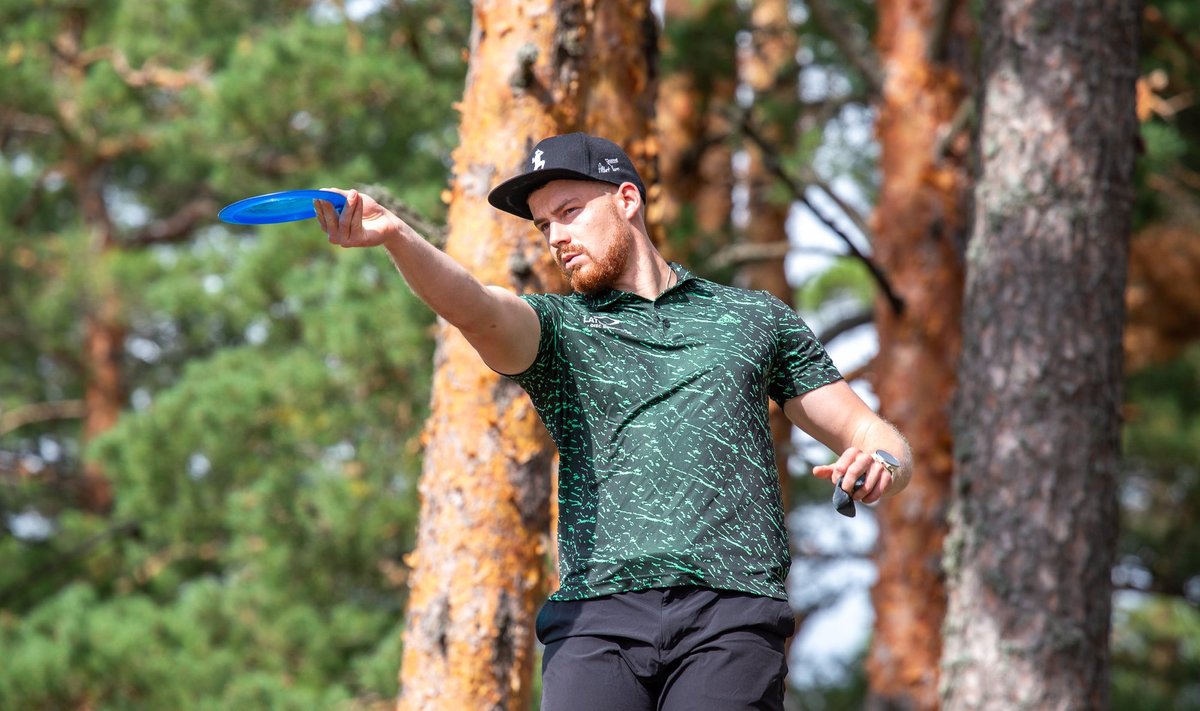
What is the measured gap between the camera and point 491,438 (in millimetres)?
4086

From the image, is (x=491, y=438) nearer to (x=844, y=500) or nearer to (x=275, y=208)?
(x=275, y=208)

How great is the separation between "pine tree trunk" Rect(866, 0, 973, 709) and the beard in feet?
15.8

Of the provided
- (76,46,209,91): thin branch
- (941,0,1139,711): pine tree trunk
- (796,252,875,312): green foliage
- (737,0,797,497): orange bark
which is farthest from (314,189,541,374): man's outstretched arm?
(796,252,875,312): green foliage

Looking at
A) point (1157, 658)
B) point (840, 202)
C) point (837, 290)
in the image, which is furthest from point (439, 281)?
point (837, 290)

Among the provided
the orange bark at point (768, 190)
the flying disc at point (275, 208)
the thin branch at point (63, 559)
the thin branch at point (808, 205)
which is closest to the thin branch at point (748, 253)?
the thin branch at point (808, 205)

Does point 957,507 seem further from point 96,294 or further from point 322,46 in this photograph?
point 96,294

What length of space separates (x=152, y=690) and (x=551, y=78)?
25.0 feet

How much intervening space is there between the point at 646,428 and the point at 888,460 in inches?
16.7

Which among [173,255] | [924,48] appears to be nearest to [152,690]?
[173,255]

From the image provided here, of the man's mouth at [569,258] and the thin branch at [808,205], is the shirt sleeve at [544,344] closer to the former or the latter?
the man's mouth at [569,258]

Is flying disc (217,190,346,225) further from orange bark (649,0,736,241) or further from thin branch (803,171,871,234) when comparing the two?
orange bark (649,0,736,241)

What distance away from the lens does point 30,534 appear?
14.6 metres

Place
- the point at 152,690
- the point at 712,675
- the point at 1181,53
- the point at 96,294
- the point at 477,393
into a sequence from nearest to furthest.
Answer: the point at 712,675 → the point at 477,393 → the point at 1181,53 → the point at 152,690 → the point at 96,294

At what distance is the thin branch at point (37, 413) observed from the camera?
14078 millimetres
